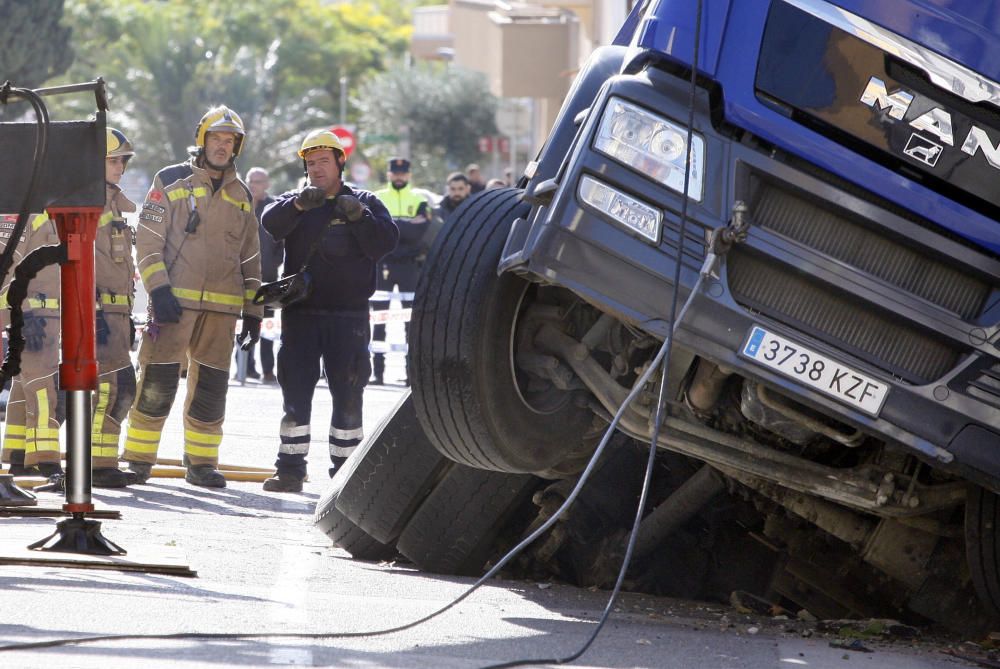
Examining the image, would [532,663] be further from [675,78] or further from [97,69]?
[97,69]

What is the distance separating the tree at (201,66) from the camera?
49.5 metres

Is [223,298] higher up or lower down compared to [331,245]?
lower down

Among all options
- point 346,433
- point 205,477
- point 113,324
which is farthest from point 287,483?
point 113,324

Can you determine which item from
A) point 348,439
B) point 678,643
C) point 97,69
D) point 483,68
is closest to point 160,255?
point 348,439

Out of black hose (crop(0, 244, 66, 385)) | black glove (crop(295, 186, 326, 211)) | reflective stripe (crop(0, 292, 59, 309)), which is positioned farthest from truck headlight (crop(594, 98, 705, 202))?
reflective stripe (crop(0, 292, 59, 309))

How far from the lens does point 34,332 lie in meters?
9.85

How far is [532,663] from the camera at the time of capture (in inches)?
190

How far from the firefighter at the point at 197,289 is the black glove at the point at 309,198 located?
68 centimetres

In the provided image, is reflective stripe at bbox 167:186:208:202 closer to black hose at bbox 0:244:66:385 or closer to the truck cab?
black hose at bbox 0:244:66:385

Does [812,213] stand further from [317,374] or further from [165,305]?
[165,305]

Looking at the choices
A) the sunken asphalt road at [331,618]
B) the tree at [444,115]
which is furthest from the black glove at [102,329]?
the tree at [444,115]

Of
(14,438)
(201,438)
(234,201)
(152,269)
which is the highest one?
(234,201)

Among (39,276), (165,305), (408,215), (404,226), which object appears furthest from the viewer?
(408,215)

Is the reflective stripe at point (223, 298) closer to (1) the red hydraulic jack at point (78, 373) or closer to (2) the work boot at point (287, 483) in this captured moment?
(2) the work boot at point (287, 483)
